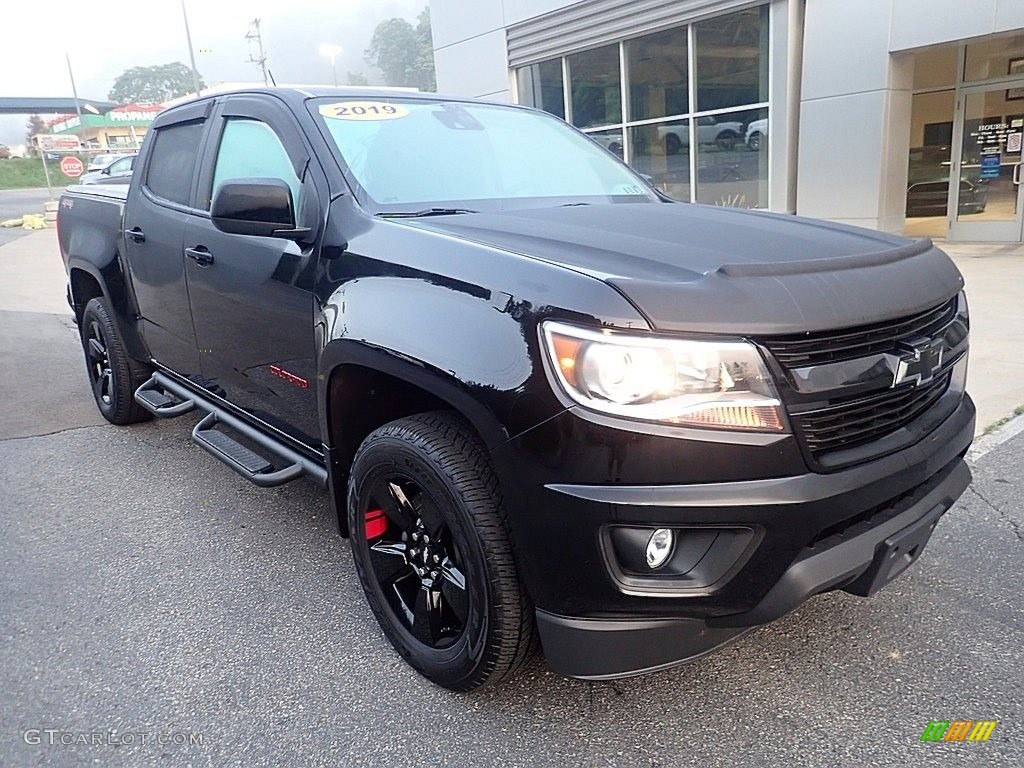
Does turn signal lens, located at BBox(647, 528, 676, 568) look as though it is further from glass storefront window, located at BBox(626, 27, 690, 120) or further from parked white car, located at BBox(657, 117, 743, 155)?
A: glass storefront window, located at BBox(626, 27, 690, 120)

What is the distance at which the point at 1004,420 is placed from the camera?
4520 mm

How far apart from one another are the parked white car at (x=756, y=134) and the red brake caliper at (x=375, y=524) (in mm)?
11628

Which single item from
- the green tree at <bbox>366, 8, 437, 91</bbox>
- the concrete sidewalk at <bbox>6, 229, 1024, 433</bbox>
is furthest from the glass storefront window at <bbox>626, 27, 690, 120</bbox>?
the green tree at <bbox>366, 8, 437, 91</bbox>

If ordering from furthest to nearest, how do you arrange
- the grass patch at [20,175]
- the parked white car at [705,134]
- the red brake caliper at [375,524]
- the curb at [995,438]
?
the grass patch at [20,175]
the parked white car at [705,134]
the curb at [995,438]
the red brake caliper at [375,524]

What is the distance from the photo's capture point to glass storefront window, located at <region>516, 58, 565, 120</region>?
16.3 meters

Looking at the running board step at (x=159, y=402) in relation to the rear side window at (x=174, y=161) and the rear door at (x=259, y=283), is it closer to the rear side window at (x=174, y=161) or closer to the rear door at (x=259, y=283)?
the rear door at (x=259, y=283)

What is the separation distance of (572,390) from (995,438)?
3464 millimetres

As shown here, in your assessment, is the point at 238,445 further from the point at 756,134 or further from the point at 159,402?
the point at 756,134

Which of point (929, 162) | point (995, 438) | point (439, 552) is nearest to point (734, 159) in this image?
point (929, 162)

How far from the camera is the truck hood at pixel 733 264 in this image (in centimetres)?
184

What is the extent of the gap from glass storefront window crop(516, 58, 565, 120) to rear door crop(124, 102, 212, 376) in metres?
13.0

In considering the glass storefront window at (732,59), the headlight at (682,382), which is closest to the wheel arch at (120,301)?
the headlight at (682,382)

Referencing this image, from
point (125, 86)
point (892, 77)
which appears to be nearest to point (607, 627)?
point (892, 77)

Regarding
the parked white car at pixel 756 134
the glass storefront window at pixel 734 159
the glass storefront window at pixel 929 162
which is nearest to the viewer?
the glass storefront window at pixel 929 162
